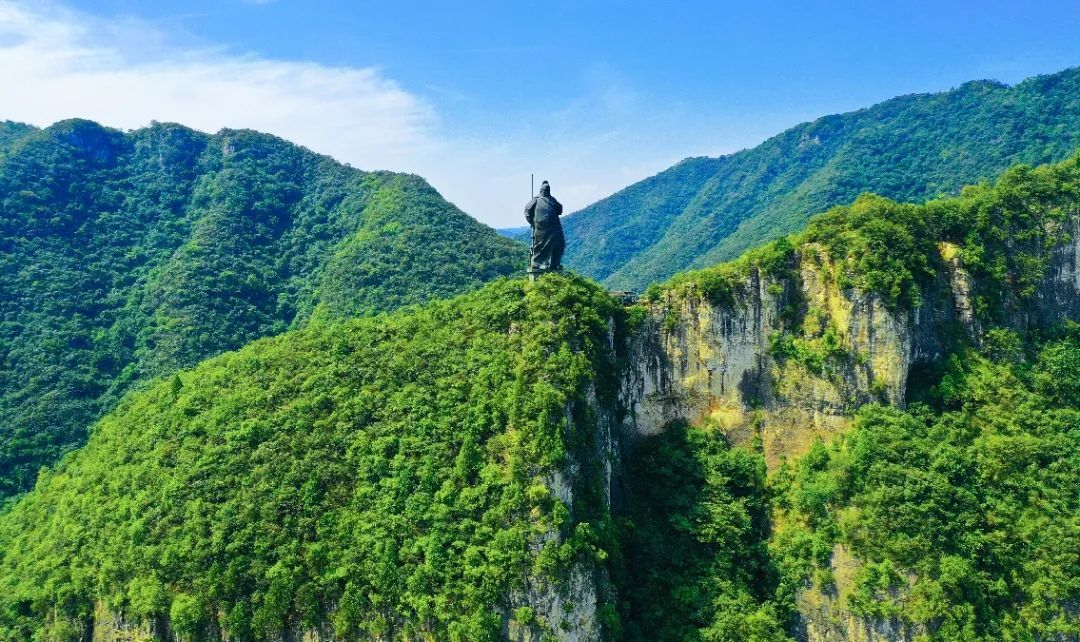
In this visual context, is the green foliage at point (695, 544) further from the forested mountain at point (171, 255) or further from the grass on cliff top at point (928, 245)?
the forested mountain at point (171, 255)

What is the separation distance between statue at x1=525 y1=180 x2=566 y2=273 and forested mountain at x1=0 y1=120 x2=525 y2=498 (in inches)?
996

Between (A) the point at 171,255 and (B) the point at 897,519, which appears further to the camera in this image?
(A) the point at 171,255

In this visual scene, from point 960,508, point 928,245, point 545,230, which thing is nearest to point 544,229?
point 545,230

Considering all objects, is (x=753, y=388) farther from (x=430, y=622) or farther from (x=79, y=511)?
(x=79, y=511)

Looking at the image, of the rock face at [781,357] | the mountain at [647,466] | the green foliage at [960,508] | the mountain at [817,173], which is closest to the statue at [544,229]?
the mountain at [647,466]

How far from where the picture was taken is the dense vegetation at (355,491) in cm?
2550

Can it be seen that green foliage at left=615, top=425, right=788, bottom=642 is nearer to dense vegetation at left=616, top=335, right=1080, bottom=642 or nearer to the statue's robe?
dense vegetation at left=616, top=335, right=1080, bottom=642

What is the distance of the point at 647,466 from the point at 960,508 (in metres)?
12.4

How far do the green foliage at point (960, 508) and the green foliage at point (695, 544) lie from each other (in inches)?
55.4

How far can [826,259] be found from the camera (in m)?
31.2

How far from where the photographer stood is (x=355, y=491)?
28344 mm

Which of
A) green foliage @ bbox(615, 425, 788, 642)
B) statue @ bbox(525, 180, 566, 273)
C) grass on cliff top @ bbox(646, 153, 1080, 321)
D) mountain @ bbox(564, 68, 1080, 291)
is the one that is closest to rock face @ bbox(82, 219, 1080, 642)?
grass on cliff top @ bbox(646, 153, 1080, 321)

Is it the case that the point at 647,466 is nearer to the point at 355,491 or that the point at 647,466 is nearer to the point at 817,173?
the point at 355,491

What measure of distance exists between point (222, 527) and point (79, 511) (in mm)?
10235
